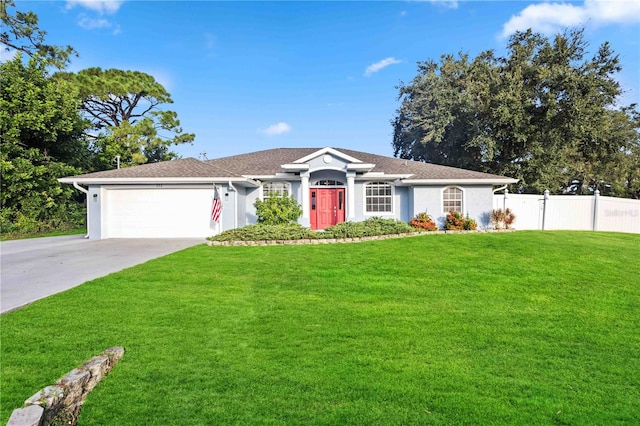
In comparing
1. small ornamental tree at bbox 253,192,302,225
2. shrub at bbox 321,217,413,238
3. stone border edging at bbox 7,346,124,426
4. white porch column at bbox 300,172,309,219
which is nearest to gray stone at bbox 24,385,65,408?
stone border edging at bbox 7,346,124,426

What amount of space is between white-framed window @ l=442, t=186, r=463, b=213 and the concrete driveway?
12212 millimetres

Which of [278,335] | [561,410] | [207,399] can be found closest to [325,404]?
[207,399]

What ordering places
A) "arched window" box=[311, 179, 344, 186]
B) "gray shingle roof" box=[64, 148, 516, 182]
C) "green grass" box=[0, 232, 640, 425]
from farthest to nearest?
"arched window" box=[311, 179, 344, 186]
"gray shingle roof" box=[64, 148, 516, 182]
"green grass" box=[0, 232, 640, 425]

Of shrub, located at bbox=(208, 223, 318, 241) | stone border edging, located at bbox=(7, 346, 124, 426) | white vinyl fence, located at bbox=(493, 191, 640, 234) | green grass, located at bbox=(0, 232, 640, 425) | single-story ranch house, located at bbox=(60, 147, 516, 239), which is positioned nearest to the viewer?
stone border edging, located at bbox=(7, 346, 124, 426)

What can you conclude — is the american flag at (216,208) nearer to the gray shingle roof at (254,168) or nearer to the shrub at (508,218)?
the gray shingle roof at (254,168)

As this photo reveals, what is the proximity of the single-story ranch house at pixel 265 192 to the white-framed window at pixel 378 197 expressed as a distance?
0.17 feet

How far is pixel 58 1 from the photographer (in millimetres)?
13773

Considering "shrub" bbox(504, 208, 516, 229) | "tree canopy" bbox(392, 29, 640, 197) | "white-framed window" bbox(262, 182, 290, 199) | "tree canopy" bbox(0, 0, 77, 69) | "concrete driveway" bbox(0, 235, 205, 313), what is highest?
"tree canopy" bbox(0, 0, 77, 69)

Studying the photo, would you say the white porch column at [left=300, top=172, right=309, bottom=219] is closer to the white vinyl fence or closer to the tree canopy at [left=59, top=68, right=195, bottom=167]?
the white vinyl fence

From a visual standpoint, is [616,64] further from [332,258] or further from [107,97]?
[107,97]

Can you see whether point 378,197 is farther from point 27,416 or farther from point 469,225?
point 27,416

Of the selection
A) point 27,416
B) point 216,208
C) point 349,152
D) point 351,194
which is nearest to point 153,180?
point 216,208

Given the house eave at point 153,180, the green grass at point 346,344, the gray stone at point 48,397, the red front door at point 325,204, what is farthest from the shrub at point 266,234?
the gray stone at point 48,397

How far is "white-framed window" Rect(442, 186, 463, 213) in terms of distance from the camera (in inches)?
697
